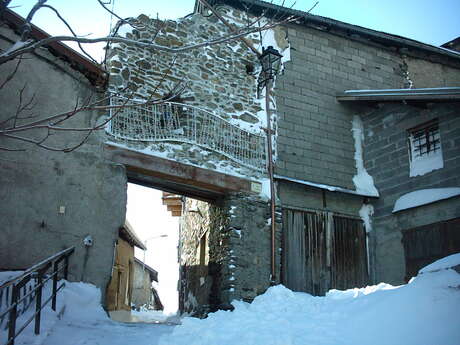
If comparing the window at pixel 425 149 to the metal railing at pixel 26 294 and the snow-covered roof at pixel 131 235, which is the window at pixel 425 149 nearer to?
the metal railing at pixel 26 294

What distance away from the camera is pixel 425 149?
10.2 metres

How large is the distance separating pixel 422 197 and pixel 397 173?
A: 2.88 ft

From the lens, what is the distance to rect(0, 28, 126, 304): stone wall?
7.55 metres

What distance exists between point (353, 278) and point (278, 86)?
4.22 metres

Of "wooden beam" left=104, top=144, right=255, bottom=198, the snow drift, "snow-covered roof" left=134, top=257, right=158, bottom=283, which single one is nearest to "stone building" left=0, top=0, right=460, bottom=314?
"wooden beam" left=104, top=144, right=255, bottom=198

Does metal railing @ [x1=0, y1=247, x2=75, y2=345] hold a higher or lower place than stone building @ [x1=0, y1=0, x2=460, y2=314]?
lower

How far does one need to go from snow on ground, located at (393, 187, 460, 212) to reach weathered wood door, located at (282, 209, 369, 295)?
102 cm

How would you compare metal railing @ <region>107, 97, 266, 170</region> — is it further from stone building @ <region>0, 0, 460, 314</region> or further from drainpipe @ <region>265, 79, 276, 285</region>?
drainpipe @ <region>265, 79, 276, 285</region>

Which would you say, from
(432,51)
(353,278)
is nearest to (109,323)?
(353,278)

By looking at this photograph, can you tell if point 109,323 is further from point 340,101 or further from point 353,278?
point 340,101

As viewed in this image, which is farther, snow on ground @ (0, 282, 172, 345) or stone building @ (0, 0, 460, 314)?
stone building @ (0, 0, 460, 314)

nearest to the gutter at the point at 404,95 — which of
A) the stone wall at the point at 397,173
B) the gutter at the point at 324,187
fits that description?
the stone wall at the point at 397,173

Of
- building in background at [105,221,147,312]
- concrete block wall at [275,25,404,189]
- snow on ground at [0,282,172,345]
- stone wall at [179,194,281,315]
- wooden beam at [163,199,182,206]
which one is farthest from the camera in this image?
building in background at [105,221,147,312]

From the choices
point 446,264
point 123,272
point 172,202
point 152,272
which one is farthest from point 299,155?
point 152,272
